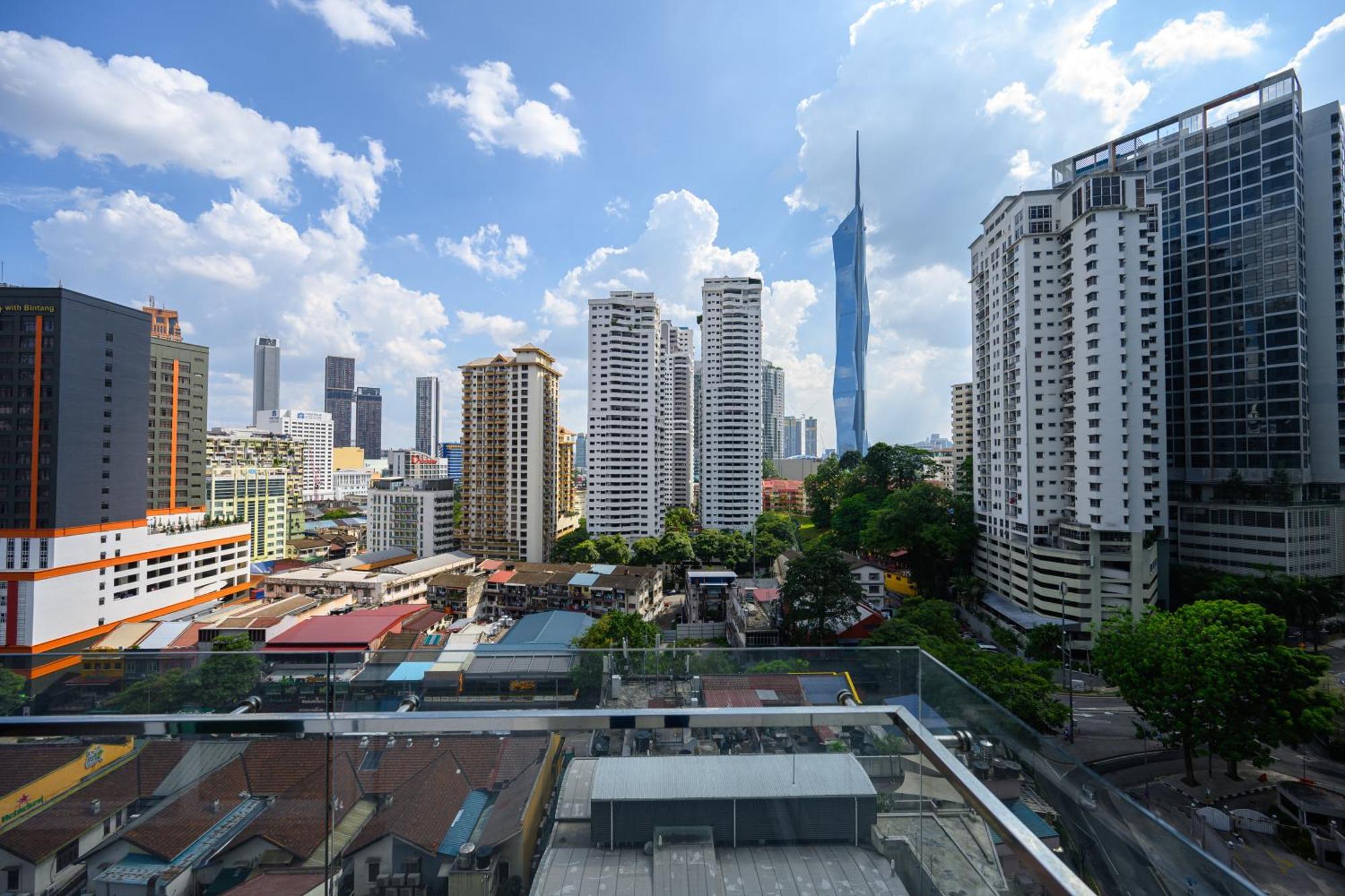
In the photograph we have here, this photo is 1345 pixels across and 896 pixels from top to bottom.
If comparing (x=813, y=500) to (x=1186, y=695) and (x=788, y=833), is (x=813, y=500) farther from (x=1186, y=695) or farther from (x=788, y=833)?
(x=788, y=833)

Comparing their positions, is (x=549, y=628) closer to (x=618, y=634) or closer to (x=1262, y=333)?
(x=618, y=634)

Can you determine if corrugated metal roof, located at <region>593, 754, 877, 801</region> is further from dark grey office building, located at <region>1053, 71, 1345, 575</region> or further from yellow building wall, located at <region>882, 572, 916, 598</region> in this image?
dark grey office building, located at <region>1053, 71, 1345, 575</region>

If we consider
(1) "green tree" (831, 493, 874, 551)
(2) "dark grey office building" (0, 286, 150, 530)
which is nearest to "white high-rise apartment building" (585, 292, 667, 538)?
(1) "green tree" (831, 493, 874, 551)

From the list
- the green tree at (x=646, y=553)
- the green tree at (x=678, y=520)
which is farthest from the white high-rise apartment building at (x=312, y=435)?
the green tree at (x=646, y=553)

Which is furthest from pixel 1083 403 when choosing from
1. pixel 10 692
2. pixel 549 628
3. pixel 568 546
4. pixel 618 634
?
pixel 568 546

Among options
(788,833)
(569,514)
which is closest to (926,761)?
(788,833)

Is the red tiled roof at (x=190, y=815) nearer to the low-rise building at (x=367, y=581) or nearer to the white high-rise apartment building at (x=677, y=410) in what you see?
Answer: the low-rise building at (x=367, y=581)
